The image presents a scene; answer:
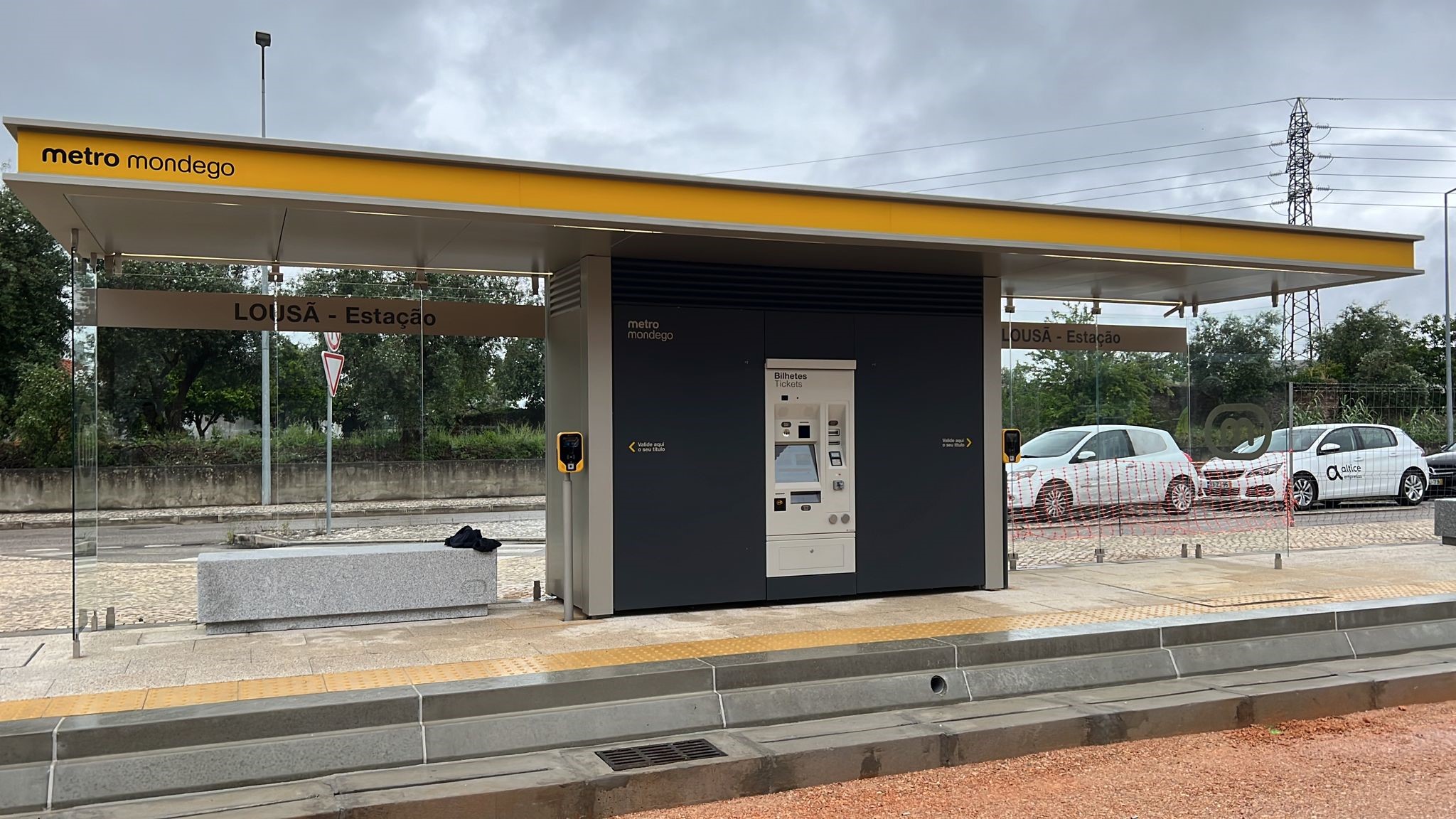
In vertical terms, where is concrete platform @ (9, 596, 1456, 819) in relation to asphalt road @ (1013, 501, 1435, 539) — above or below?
below

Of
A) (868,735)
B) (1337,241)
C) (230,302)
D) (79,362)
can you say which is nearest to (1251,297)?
(1337,241)

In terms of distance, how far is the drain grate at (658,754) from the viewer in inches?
240

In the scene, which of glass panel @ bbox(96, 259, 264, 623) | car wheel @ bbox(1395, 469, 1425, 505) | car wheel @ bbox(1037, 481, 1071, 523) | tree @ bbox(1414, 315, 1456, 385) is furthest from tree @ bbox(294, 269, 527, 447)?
tree @ bbox(1414, 315, 1456, 385)

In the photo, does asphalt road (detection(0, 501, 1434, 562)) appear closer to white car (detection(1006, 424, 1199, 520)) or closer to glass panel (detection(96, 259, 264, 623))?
glass panel (detection(96, 259, 264, 623))

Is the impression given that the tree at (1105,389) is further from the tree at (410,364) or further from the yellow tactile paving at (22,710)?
the yellow tactile paving at (22,710)

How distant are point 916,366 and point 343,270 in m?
4.99

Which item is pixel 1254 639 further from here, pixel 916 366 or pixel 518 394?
pixel 518 394

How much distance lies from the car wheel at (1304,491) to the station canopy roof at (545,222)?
8.62 m

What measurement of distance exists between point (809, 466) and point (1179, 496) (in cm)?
555

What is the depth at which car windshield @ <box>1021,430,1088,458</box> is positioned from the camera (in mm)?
13398

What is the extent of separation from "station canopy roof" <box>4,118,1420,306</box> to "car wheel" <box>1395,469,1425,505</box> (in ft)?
36.3

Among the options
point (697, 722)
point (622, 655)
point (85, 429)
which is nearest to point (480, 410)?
point (85, 429)

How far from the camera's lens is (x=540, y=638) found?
8.12 meters

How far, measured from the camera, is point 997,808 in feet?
18.9
